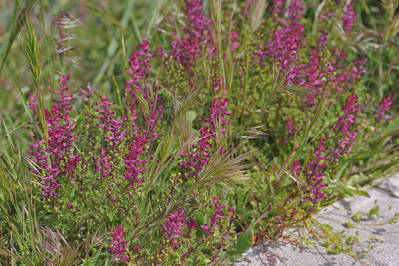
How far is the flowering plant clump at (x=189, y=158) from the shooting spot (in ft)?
5.43

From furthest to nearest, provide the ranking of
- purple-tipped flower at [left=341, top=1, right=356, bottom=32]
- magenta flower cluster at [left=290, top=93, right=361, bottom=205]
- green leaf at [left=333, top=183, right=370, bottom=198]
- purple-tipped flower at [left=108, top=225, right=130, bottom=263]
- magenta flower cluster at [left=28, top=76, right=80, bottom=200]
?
purple-tipped flower at [left=341, top=1, right=356, bottom=32] → green leaf at [left=333, top=183, right=370, bottom=198] → magenta flower cluster at [left=290, top=93, right=361, bottom=205] → magenta flower cluster at [left=28, top=76, right=80, bottom=200] → purple-tipped flower at [left=108, top=225, right=130, bottom=263]

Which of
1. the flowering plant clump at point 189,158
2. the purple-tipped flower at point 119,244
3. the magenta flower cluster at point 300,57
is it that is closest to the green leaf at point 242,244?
the flowering plant clump at point 189,158

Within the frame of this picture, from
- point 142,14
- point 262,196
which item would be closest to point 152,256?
point 262,196

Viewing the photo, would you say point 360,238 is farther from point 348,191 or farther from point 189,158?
point 189,158

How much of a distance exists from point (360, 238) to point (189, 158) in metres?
1.05

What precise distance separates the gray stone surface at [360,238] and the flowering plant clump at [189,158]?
9 cm

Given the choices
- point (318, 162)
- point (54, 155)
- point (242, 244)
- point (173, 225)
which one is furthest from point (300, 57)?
point (54, 155)

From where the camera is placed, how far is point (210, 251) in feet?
6.85

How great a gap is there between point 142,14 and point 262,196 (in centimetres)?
251

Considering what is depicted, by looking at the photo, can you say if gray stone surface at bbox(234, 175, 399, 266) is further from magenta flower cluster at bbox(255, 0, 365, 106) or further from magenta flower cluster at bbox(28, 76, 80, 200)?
magenta flower cluster at bbox(28, 76, 80, 200)

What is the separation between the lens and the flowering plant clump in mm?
1655

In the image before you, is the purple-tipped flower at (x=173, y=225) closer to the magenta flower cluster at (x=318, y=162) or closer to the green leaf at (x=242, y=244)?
the green leaf at (x=242, y=244)

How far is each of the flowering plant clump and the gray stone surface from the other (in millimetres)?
86

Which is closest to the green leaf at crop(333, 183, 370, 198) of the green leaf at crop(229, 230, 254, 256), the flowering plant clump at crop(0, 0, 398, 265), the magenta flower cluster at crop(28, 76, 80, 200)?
the flowering plant clump at crop(0, 0, 398, 265)
